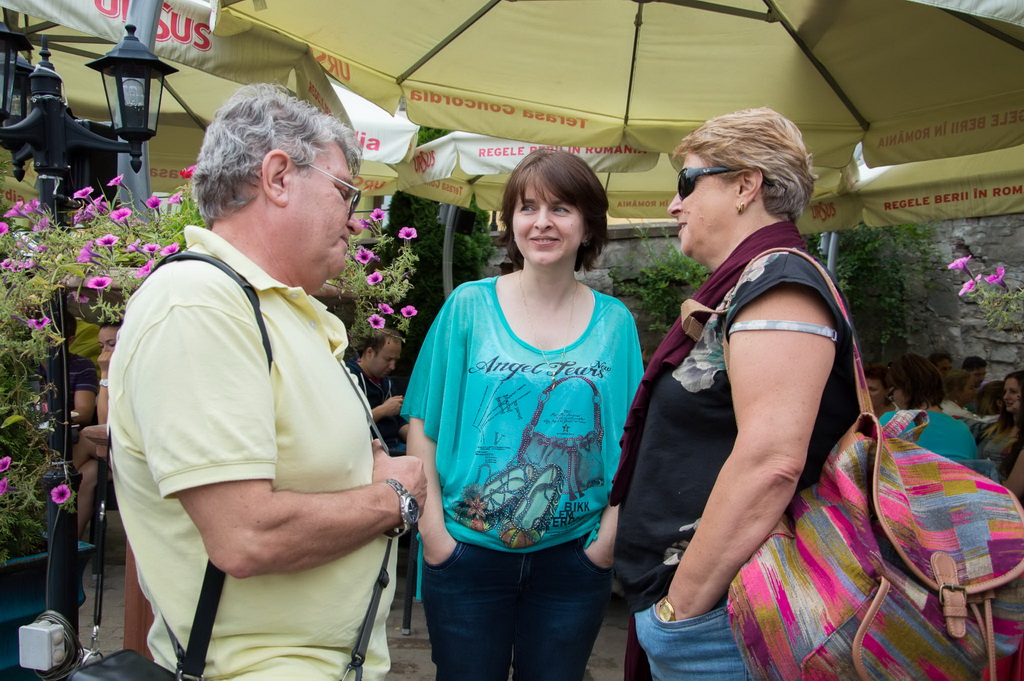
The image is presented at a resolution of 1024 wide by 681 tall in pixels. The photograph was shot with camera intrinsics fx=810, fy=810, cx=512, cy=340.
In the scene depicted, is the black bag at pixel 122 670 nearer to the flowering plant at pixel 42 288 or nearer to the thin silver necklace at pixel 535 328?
the flowering plant at pixel 42 288

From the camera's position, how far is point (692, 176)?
178cm

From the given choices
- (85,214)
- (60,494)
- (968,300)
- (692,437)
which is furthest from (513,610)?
(968,300)

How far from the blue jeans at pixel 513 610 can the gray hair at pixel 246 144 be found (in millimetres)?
1140

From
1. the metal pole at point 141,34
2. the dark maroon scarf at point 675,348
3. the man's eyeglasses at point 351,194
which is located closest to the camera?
the man's eyeglasses at point 351,194

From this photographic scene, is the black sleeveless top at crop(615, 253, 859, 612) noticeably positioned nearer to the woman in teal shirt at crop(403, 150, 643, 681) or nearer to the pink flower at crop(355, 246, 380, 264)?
the woman in teal shirt at crop(403, 150, 643, 681)

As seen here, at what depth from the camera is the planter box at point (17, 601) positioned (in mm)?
2289

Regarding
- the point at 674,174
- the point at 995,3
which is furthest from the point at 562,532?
the point at 674,174

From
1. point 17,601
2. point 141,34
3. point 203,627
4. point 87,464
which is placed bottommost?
point 87,464

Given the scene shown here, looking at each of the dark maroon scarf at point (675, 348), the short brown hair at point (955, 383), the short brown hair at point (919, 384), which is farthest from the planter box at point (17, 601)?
the short brown hair at point (955, 383)

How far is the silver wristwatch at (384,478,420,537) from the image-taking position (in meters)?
1.43

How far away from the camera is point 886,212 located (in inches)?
235

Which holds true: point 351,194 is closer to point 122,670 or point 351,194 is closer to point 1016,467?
point 122,670

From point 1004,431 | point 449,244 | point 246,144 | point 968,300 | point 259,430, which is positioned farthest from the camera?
point 968,300

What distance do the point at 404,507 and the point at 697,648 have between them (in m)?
0.62
